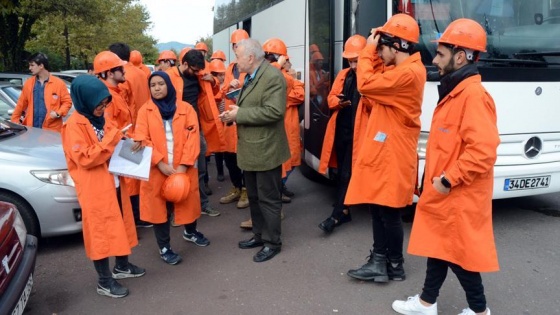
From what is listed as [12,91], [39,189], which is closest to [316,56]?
[39,189]

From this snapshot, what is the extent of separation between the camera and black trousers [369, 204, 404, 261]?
3602mm

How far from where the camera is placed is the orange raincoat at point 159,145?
13.0 feet

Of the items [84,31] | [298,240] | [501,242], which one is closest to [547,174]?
[501,242]

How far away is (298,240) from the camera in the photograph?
4.77 m

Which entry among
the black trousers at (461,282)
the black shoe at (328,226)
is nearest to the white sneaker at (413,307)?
the black trousers at (461,282)

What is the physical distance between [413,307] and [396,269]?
23.3 inches

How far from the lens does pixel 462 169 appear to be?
2.64 m

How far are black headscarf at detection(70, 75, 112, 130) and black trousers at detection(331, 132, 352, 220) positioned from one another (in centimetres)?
244

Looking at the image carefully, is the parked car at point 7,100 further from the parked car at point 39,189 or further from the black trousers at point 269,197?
the black trousers at point 269,197

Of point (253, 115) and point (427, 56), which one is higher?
point (427, 56)

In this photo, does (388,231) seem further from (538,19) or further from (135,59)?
(135,59)

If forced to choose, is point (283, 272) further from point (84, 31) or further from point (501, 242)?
point (84, 31)

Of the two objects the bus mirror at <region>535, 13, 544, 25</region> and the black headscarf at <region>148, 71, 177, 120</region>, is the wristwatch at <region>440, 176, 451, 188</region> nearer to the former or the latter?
the black headscarf at <region>148, 71, 177, 120</region>

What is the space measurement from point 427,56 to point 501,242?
197cm
